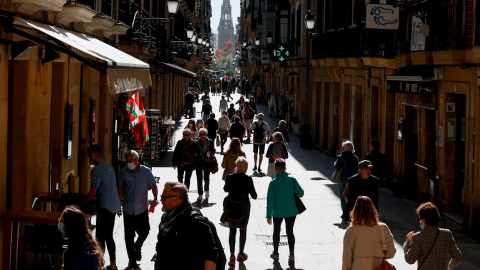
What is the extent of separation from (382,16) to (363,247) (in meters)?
10.4

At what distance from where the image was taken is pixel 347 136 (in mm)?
25938

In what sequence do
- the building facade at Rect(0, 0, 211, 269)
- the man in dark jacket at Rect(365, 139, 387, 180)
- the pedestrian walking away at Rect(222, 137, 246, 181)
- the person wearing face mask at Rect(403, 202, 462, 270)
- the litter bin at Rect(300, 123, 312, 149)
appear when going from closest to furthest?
the person wearing face mask at Rect(403, 202, 462, 270), the building facade at Rect(0, 0, 211, 269), the pedestrian walking away at Rect(222, 137, 246, 181), the man in dark jacket at Rect(365, 139, 387, 180), the litter bin at Rect(300, 123, 312, 149)

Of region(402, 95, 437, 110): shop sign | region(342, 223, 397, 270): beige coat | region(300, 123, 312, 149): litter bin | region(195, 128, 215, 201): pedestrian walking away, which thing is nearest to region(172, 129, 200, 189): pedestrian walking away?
region(195, 128, 215, 201): pedestrian walking away

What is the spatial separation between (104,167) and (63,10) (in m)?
2.76

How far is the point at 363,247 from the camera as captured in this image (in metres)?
7.71

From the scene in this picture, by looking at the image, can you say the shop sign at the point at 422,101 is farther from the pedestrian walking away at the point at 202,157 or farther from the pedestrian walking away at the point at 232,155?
the pedestrian walking away at the point at 202,157

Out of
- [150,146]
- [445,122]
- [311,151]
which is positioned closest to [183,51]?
[311,151]

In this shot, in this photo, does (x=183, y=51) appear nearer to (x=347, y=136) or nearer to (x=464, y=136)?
(x=347, y=136)

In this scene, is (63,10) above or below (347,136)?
above

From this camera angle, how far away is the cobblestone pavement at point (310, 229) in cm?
1138

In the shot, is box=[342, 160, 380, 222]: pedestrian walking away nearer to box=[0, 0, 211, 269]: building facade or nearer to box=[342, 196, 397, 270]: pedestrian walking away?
box=[0, 0, 211, 269]: building facade

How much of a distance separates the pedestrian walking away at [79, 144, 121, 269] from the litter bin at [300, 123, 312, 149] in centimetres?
1986

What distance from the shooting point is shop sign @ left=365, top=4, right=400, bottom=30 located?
17.2 meters

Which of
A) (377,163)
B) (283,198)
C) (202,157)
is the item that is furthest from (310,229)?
(202,157)
